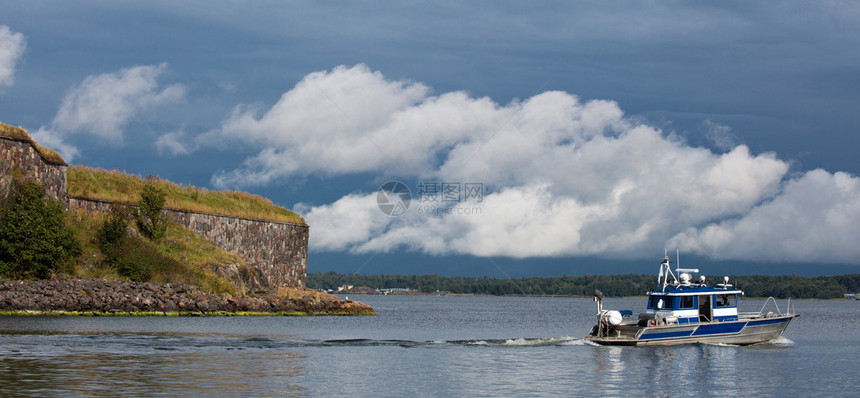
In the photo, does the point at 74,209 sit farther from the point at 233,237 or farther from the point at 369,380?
the point at 369,380

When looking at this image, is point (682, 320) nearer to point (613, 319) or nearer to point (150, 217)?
point (613, 319)

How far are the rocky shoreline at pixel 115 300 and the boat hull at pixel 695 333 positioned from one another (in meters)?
36.5

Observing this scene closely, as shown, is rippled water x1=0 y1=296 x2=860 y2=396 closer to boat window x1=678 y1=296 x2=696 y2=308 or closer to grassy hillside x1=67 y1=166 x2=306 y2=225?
boat window x1=678 y1=296 x2=696 y2=308

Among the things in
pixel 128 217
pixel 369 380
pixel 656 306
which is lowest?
pixel 369 380

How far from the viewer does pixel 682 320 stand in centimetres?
4528

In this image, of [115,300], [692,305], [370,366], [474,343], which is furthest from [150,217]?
[692,305]

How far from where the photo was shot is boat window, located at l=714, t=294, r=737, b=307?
46219 millimetres

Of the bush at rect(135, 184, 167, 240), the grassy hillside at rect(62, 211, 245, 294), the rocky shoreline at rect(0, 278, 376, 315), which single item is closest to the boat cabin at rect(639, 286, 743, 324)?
the rocky shoreline at rect(0, 278, 376, 315)

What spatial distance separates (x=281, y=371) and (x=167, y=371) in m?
4.37

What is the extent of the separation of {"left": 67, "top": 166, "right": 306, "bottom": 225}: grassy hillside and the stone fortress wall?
3.05ft

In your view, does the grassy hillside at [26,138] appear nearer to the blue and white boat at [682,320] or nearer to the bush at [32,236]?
the bush at [32,236]

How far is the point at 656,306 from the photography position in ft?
151

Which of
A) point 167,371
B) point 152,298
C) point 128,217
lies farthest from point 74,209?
point 167,371

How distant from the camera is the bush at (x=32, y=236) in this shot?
6319 centimetres
